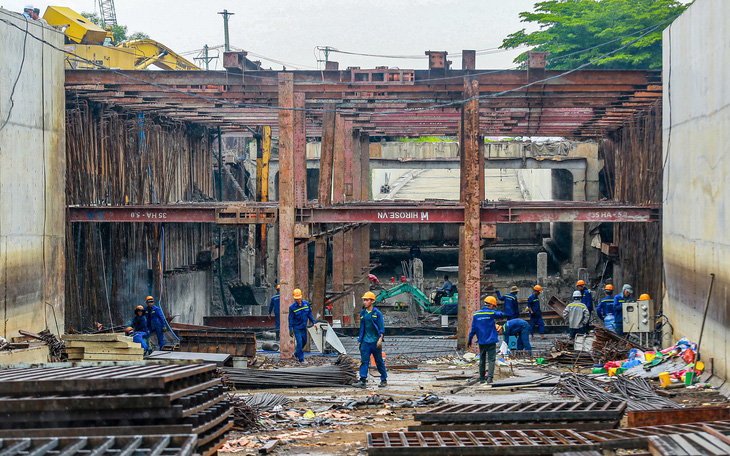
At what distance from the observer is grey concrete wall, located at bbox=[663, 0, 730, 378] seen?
1275cm

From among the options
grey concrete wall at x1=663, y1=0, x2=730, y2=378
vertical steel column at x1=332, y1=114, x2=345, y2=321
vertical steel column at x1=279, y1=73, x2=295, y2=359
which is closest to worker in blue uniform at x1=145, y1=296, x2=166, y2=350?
vertical steel column at x1=279, y1=73, x2=295, y2=359

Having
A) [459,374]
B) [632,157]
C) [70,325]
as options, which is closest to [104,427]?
[459,374]

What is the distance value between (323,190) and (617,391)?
37.1 feet

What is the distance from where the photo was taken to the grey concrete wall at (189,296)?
27438 millimetres

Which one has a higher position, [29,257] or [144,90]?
[144,90]

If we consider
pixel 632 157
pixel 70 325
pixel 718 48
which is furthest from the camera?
pixel 632 157

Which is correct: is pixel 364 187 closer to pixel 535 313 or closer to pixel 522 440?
pixel 535 313

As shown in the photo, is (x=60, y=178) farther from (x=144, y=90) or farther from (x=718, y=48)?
(x=718, y=48)

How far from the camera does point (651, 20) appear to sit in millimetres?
35438

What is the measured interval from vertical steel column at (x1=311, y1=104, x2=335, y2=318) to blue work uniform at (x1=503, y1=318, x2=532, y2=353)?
5.91 meters

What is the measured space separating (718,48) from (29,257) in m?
13.9

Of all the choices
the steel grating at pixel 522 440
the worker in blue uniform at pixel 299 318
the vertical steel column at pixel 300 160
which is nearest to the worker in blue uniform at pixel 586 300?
the worker in blue uniform at pixel 299 318

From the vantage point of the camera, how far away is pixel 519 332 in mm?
17234

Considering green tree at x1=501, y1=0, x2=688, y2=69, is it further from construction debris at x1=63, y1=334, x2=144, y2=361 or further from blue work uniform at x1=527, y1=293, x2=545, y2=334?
construction debris at x1=63, y1=334, x2=144, y2=361
